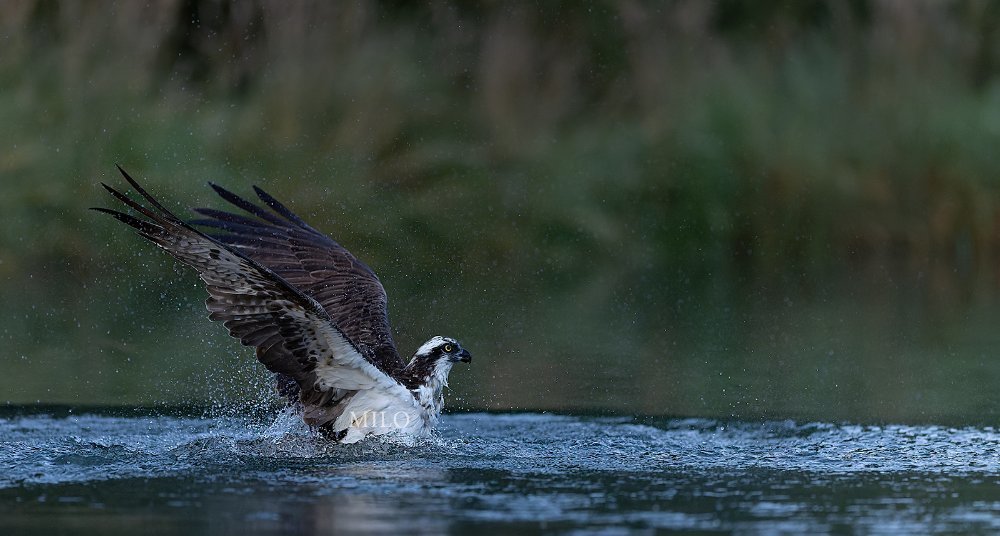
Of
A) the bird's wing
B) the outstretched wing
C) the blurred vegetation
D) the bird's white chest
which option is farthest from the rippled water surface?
the blurred vegetation

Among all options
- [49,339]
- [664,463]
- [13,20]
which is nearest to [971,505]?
[664,463]

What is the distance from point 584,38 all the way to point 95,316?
6.34 m

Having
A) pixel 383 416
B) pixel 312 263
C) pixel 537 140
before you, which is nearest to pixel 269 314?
pixel 383 416

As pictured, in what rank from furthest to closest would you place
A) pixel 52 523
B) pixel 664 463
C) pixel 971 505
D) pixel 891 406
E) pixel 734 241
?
pixel 734 241, pixel 891 406, pixel 664 463, pixel 971 505, pixel 52 523

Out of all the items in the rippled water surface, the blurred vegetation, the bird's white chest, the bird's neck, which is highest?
the blurred vegetation

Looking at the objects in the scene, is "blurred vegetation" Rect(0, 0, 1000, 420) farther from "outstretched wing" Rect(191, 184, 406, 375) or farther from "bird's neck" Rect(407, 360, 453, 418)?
"bird's neck" Rect(407, 360, 453, 418)

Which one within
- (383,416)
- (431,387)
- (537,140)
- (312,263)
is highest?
(537,140)

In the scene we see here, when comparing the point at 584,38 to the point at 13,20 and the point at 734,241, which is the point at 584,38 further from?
the point at 13,20

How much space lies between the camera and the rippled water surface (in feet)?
20.1

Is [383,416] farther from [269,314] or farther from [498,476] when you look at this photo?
[498,476]

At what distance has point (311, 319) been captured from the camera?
753 centimetres

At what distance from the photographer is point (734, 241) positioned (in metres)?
15.6

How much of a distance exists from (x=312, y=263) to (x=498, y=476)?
2844mm

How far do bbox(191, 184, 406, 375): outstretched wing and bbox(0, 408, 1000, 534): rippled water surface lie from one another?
0.72m
